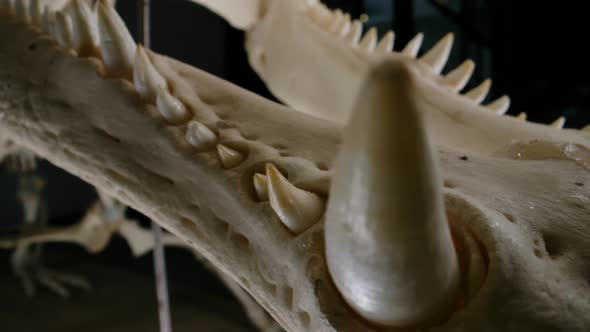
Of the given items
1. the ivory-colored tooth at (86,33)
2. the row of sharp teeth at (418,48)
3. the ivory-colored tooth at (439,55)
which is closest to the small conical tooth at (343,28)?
the row of sharp teeth at (418,48)

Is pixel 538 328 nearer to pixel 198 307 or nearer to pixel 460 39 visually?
pixel 460 39

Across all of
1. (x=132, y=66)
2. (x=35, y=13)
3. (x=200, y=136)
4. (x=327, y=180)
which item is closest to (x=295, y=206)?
(x=327, y=180)

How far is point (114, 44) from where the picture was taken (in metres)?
0.60

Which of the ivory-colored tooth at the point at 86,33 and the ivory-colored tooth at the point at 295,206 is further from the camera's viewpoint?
the ivory-colored tooth at the point at 86,33

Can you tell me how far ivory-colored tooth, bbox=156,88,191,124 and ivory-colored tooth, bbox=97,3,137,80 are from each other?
0.07 meters

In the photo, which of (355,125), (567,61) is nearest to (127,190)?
(355,125)

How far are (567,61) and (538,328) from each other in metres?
1.33

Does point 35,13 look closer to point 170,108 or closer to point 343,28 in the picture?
point 170,108

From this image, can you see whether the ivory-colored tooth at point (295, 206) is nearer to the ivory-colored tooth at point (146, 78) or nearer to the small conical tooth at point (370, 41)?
the ivory-colored tooth at point (146, 78)

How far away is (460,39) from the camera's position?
150 centimetres

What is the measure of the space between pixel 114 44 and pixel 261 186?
0.81ft

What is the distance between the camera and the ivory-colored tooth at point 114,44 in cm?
58

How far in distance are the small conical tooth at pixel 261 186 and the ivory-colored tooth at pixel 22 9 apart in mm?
407

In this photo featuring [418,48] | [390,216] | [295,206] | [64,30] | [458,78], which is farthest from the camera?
[418,48]
